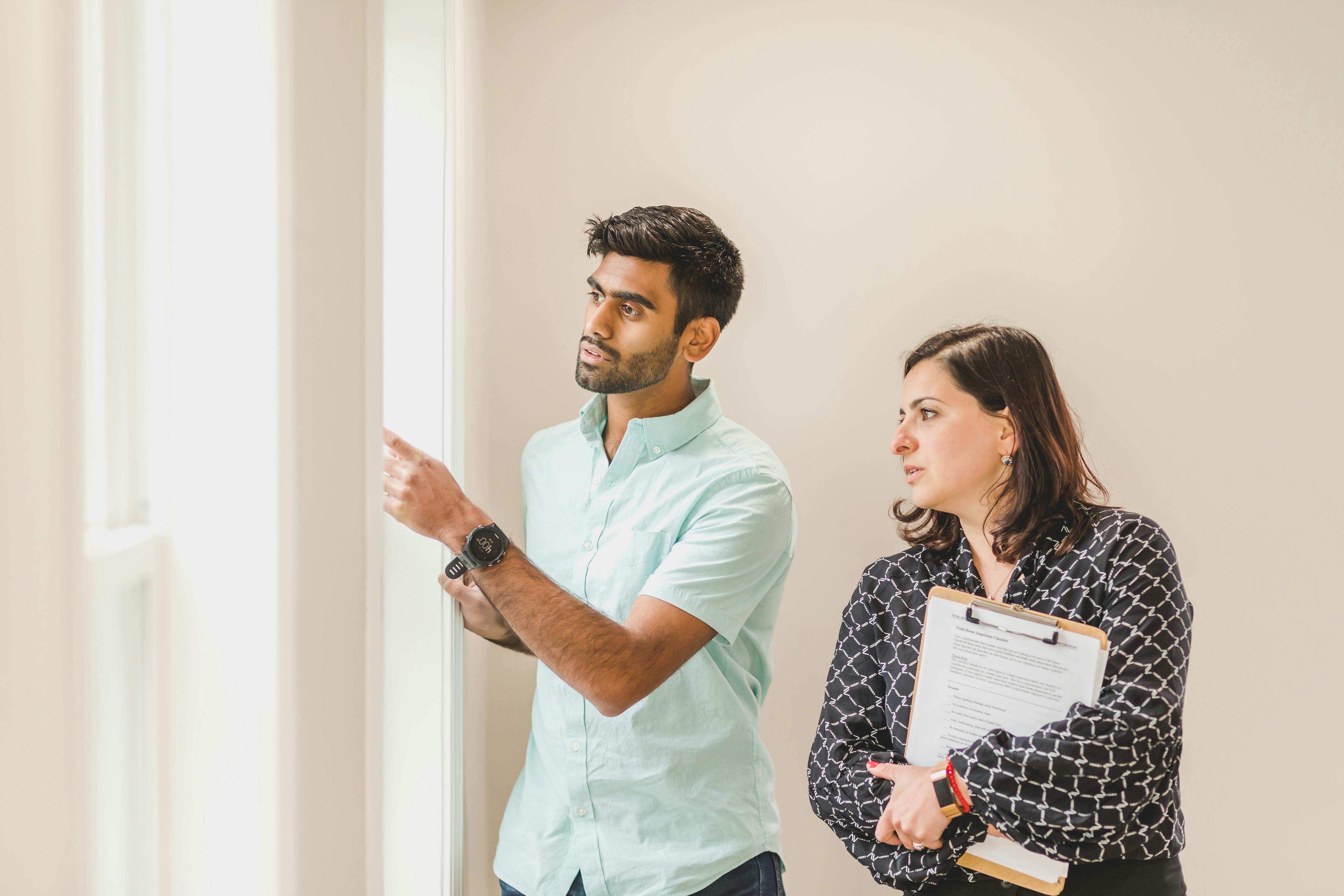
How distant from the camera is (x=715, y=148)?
195cm

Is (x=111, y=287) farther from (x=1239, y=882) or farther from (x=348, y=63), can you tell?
(x=1239, y=882)

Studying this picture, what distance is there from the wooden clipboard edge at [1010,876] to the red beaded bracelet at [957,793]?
8 cm

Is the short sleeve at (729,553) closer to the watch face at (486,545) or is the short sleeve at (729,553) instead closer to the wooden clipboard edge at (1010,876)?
the watch face at (486,545)


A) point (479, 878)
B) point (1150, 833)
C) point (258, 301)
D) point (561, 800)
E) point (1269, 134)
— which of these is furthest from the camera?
point (1269, 134)

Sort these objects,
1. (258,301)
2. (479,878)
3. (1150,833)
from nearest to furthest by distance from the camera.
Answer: (258,301) → (1150,833) → (479,878)

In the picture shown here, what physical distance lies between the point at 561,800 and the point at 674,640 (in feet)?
1.10

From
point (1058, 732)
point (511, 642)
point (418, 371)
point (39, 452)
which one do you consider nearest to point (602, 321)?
point (418, 371)

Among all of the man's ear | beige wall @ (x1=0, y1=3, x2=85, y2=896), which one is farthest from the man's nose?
beige wall @ (x1=0, y1=3, x2=85, y2=896)

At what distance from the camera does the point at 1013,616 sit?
1.22 meters

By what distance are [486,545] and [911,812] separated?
2.18 ft

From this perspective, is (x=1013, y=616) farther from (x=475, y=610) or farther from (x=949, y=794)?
(x=475, y=610)

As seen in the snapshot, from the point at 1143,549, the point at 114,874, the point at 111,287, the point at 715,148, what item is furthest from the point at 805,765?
the point at 111,287

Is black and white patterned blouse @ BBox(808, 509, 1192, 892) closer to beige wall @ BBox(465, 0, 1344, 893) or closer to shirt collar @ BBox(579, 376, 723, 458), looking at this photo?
shirt collar @ BBox(579, 376, 723, 458)

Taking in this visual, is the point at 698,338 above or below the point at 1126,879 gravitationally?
above
